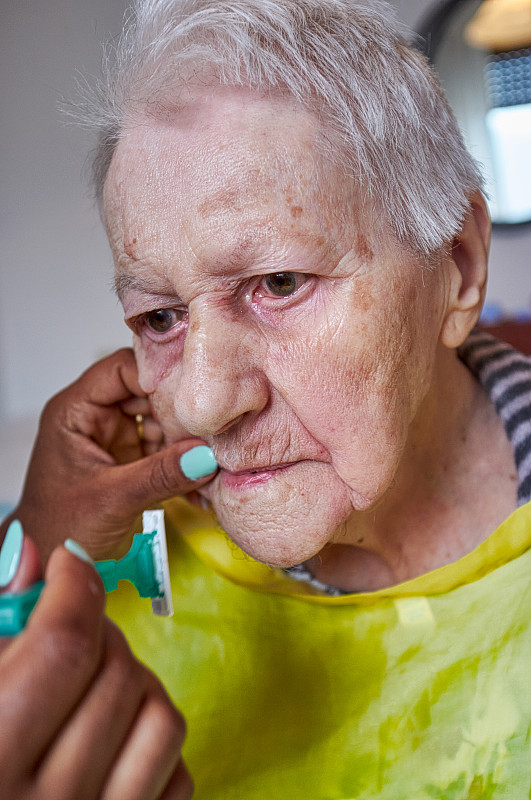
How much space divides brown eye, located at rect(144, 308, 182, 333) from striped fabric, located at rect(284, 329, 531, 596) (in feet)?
1.32

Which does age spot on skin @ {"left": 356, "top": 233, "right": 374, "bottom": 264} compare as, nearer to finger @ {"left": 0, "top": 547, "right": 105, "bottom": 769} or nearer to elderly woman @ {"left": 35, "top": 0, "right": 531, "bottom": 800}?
elderly woman @ {"left": 35, "top": 0, "right": 531, "bottom": 800}

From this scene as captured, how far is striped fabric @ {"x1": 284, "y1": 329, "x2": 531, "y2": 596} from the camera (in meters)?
1.12

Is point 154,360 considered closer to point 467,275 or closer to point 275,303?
point 275,303

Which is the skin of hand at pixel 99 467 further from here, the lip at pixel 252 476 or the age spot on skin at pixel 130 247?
the age spot on skin at pixel 130 247

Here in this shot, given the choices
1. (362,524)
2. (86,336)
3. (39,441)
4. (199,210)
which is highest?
(199,210)

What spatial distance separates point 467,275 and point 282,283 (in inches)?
12.9

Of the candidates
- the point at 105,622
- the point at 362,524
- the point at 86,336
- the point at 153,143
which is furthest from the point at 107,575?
the point at 86,336

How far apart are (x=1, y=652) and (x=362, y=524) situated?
682 millimetres

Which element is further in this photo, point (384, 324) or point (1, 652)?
point (384, 324)

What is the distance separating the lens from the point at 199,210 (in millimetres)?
933

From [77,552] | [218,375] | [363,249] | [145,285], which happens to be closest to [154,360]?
[145,285]

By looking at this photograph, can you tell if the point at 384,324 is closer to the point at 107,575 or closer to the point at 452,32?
the point at 107,575

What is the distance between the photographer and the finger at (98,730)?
555 mm

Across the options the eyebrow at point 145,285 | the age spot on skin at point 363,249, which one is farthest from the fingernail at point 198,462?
the age spot on skin at point 363,249
